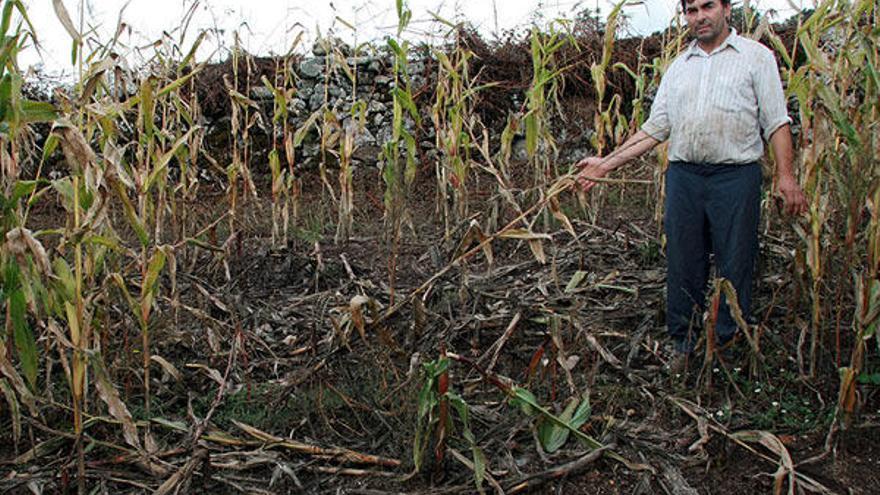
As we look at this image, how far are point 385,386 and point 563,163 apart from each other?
4978 mm

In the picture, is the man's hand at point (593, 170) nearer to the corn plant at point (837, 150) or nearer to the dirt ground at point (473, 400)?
the dirt ground at point (473, 400)

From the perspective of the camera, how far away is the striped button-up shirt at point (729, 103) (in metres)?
2.53

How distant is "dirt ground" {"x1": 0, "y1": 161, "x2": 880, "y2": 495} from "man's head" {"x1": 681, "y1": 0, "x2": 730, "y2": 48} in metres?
0.89

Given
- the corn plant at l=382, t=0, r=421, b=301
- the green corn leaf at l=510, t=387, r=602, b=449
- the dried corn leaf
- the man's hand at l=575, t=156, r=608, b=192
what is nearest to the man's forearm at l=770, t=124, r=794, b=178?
the man's hand at l=575, t=156, r=608, b=192

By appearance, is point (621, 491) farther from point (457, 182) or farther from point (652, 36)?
point (652, 36)

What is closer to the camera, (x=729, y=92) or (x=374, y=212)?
(x=729, y=92)

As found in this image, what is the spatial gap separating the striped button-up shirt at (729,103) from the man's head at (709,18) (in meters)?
0.04

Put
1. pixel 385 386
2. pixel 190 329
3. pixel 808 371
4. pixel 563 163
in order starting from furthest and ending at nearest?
1. pixel 563 163
2. pixel 190 329
3. pixel 808 371
4. pixel 385 386

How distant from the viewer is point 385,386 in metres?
2.42

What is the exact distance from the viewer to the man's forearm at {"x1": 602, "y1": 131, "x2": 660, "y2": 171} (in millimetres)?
2660

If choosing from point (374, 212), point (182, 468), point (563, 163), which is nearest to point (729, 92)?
point (182, 468)

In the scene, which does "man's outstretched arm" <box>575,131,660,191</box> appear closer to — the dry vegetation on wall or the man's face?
the dry vegetation on wall

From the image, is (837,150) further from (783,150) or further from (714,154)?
(714,154)

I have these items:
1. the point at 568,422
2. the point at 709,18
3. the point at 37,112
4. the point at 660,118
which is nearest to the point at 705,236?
the point at 660,118
